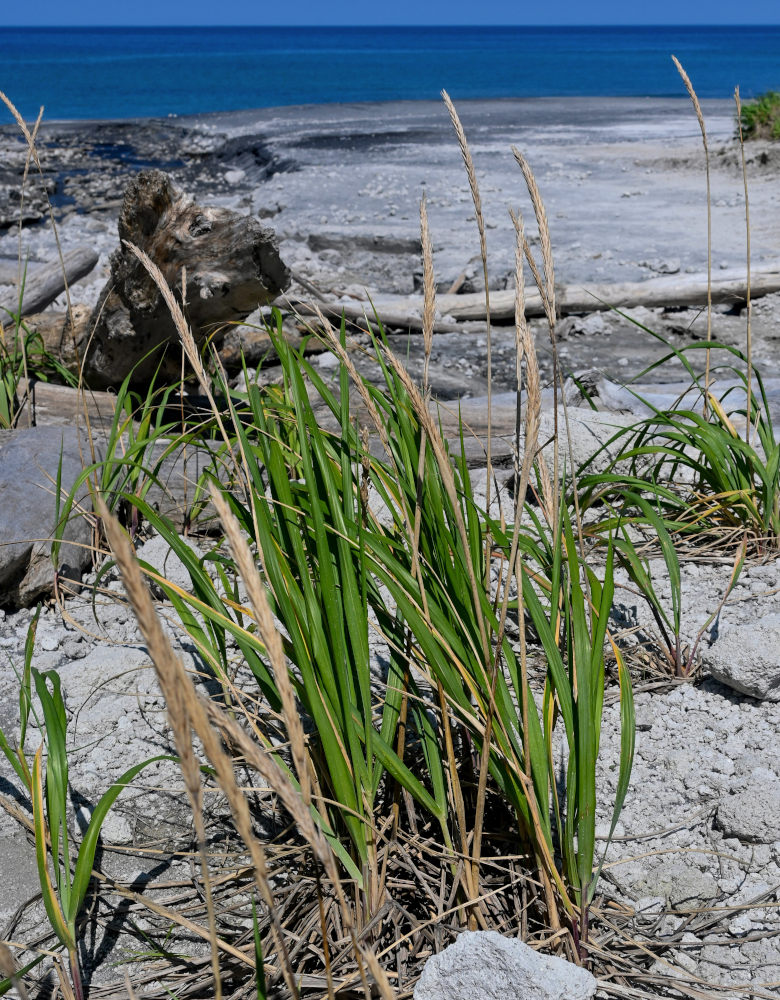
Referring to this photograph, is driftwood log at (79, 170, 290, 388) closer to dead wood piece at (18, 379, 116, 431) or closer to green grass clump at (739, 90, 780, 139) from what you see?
dead wood piece at (18, 379, 116, 431)

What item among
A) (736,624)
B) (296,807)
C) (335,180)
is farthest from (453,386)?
(335,180)

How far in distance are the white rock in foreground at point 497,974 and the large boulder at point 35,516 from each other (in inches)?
70.4

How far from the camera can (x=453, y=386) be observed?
535 cm

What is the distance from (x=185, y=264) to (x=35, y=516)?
4.42 ft

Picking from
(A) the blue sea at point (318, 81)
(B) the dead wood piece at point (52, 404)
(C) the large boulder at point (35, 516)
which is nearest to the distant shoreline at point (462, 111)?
(A) the blue sea at point (318, 81)

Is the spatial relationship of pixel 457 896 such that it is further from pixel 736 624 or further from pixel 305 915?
pixel 736 624

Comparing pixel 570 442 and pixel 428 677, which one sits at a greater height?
pixel 570 442

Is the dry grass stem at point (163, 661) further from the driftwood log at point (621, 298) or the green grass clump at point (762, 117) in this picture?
the green grass clump at point (762, 117)

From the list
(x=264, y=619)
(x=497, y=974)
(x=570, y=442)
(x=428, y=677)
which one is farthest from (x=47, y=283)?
(x=264, y=619)

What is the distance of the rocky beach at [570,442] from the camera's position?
1703 millimetres

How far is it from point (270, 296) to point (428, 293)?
2.83 meters

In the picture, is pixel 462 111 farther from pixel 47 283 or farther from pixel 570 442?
pixel 570 442

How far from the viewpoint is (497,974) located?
1.36 m

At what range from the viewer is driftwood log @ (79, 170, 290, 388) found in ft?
12.2
